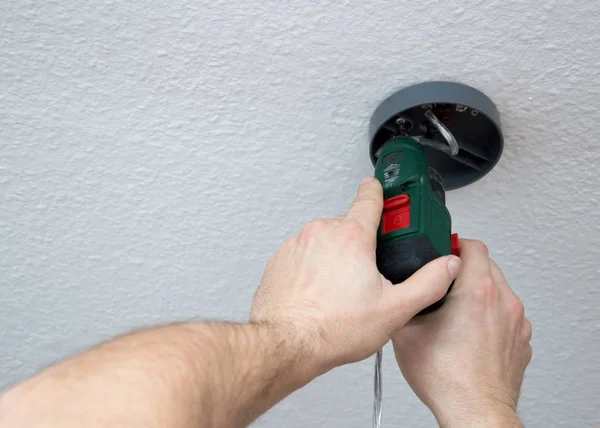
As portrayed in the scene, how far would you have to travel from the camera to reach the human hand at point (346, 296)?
615mm

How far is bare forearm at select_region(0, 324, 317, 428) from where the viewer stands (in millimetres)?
432

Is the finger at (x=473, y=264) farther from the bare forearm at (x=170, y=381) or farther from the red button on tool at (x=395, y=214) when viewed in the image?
the bare forearm at (x=170, y=381)

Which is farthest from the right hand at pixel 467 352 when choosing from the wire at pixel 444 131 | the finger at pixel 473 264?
the wire at pixel 444 131

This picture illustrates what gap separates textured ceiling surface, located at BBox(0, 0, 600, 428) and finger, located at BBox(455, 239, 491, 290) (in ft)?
0.30

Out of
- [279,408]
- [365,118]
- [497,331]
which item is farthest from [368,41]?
[279,408]

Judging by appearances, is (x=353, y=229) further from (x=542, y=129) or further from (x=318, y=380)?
(x=318, y=380)

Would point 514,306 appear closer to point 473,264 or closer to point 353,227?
point 473,264

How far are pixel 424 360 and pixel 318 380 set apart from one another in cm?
38

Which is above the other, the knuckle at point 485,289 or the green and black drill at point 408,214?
the green and black drill at point 408,214

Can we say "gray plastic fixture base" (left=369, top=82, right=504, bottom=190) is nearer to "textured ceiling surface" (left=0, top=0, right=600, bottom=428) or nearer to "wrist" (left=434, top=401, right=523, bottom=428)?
"textured ceiling surface" (left=0, top=0, right=600, bottom=428)

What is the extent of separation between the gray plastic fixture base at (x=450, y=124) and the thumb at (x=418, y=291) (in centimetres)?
16

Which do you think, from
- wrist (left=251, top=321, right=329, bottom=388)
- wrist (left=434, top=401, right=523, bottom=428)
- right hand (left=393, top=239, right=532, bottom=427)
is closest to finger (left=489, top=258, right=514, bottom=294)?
right hand (left=393, top=239, right=532, bottom=427)

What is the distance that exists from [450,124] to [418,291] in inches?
8.1

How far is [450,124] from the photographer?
2.47ft
